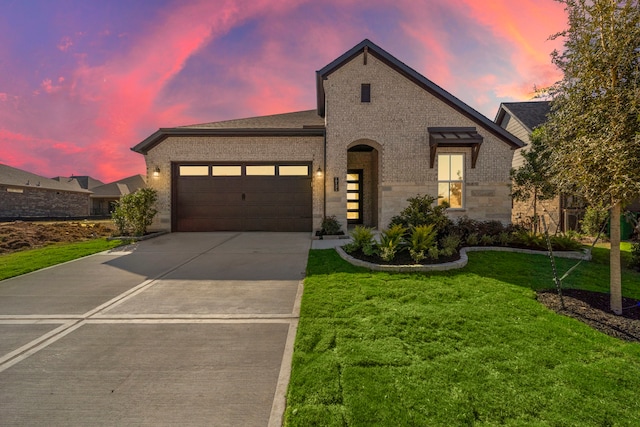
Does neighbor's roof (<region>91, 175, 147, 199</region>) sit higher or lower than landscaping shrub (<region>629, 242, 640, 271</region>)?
higher

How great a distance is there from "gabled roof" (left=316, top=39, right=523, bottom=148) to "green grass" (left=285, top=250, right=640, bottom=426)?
27.4 feet

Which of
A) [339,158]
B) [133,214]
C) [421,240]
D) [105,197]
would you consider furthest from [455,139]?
[105,197]

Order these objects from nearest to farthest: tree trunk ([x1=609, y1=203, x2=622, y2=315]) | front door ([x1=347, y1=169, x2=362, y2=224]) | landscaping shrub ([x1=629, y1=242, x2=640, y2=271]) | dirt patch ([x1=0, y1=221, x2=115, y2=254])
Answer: tree trunk ([x1=609, y1=203, x2=622, y2=315]) → landscaping shrub ([x1=629, y1=242, x2=640, y2=271]) → dirt patch ([x1=0, y1=221, x2=115, y2=254]) → front door ([x1=347, y1=169, x2=362, y2=224])

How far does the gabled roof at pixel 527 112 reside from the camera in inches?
637

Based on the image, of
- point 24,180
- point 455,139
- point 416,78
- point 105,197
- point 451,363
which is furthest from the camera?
point 105,197

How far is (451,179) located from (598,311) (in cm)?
747

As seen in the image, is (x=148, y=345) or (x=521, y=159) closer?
(x=148, y=345)

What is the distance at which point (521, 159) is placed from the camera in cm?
1659

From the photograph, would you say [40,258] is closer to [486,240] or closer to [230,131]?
[230,131]

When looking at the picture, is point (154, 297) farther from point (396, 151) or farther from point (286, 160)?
point (396, 151)

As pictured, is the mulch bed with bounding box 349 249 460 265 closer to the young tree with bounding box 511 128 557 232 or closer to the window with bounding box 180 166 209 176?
the young tree with bounding box 511 128 557 232

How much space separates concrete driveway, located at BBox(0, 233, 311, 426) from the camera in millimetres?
2152

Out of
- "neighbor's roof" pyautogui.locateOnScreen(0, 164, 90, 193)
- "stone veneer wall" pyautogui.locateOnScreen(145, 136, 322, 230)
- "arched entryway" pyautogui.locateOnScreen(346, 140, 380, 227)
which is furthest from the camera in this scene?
"neighbor's roof" pyautogui.locateOnScreen(0, 164, 90, 193)

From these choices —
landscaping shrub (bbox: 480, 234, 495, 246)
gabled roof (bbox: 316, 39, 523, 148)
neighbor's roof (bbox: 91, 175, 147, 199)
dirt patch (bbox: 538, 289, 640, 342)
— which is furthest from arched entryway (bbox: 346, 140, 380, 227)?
neighbor's roof (bbox: 91, 175, 147, 199)
